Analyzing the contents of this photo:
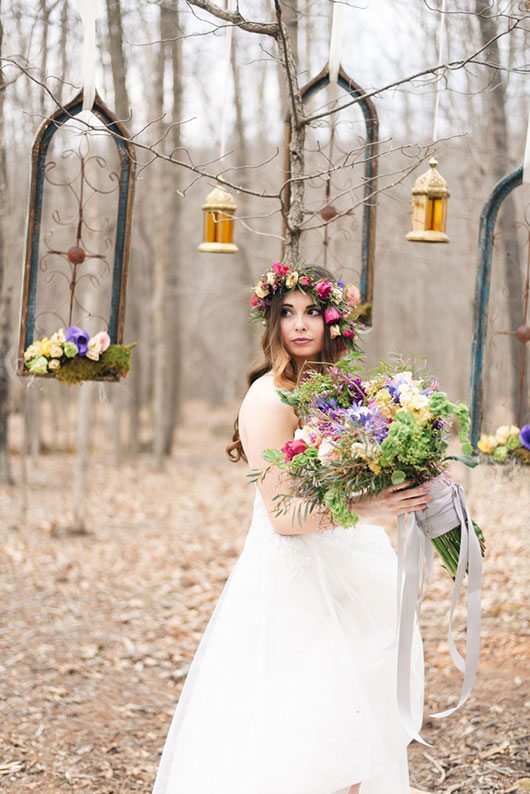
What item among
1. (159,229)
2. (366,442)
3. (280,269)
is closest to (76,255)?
(280,269)

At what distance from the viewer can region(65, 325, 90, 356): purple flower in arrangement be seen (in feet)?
14.6

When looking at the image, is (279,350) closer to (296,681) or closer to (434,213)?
(296,681)

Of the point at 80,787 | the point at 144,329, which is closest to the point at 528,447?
the point at 80,787

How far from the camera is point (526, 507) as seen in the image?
1006 cm

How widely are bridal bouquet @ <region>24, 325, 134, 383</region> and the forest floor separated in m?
1.96

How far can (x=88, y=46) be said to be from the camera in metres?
3.87

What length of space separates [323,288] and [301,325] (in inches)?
6.6

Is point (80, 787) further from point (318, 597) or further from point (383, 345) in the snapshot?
point (383, 345)

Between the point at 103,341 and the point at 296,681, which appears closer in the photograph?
the point at 296,681

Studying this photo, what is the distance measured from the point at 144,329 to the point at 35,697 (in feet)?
43.9

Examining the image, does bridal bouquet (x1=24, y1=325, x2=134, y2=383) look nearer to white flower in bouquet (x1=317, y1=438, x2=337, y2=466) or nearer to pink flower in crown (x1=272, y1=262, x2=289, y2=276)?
pink flower in crown (x1=272, y1=262, x2=289, y2=276)

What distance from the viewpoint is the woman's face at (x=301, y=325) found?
3.35 meters

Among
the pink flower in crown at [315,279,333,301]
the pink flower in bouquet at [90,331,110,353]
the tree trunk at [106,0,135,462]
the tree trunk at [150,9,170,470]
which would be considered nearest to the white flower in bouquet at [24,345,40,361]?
the pink flower in bouquet at [90,331,110,353]

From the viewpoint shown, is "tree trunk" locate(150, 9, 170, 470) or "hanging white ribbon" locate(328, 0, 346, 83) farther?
"tree trunk" locate(150, 9, 170, 470)
